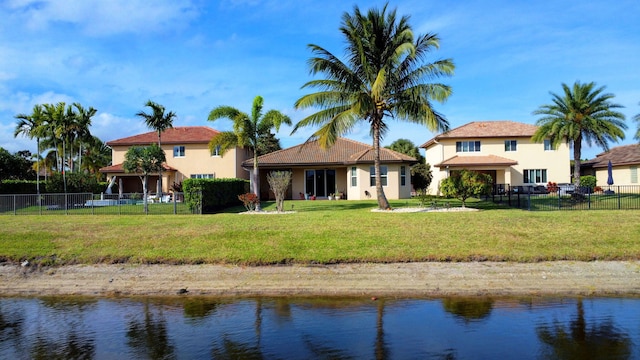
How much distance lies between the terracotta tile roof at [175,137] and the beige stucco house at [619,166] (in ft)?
110

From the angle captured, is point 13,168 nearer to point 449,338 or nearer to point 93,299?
point 93,299

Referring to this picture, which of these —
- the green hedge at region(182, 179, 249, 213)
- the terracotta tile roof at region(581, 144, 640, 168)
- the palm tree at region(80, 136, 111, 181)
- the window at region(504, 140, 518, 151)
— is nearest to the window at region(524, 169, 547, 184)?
the window at region(504, 140, 518, 151)

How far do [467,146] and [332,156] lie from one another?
13.6 metres

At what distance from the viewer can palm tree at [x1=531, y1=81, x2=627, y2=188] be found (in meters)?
32.7

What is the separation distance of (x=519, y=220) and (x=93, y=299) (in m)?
13.6

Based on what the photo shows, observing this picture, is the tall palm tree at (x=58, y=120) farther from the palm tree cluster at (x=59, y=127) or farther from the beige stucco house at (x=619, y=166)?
the beige stucco house at (x=619, y=166)

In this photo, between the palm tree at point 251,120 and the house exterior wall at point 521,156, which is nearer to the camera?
the palm tree at point 251,120

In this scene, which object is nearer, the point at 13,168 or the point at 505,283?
the point at 505,283

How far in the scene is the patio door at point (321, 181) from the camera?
34.7m

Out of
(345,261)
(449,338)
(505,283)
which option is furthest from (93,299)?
(505,283)

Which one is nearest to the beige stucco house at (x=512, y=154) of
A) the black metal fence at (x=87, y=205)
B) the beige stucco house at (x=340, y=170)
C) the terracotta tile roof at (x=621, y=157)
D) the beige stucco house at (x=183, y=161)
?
the terracotta tile roof at (x=621, y=157)

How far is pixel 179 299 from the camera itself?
11.2m

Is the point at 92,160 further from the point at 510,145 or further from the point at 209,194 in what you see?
the point at 510,145

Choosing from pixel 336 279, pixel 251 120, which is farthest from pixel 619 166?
pixel 336 279
